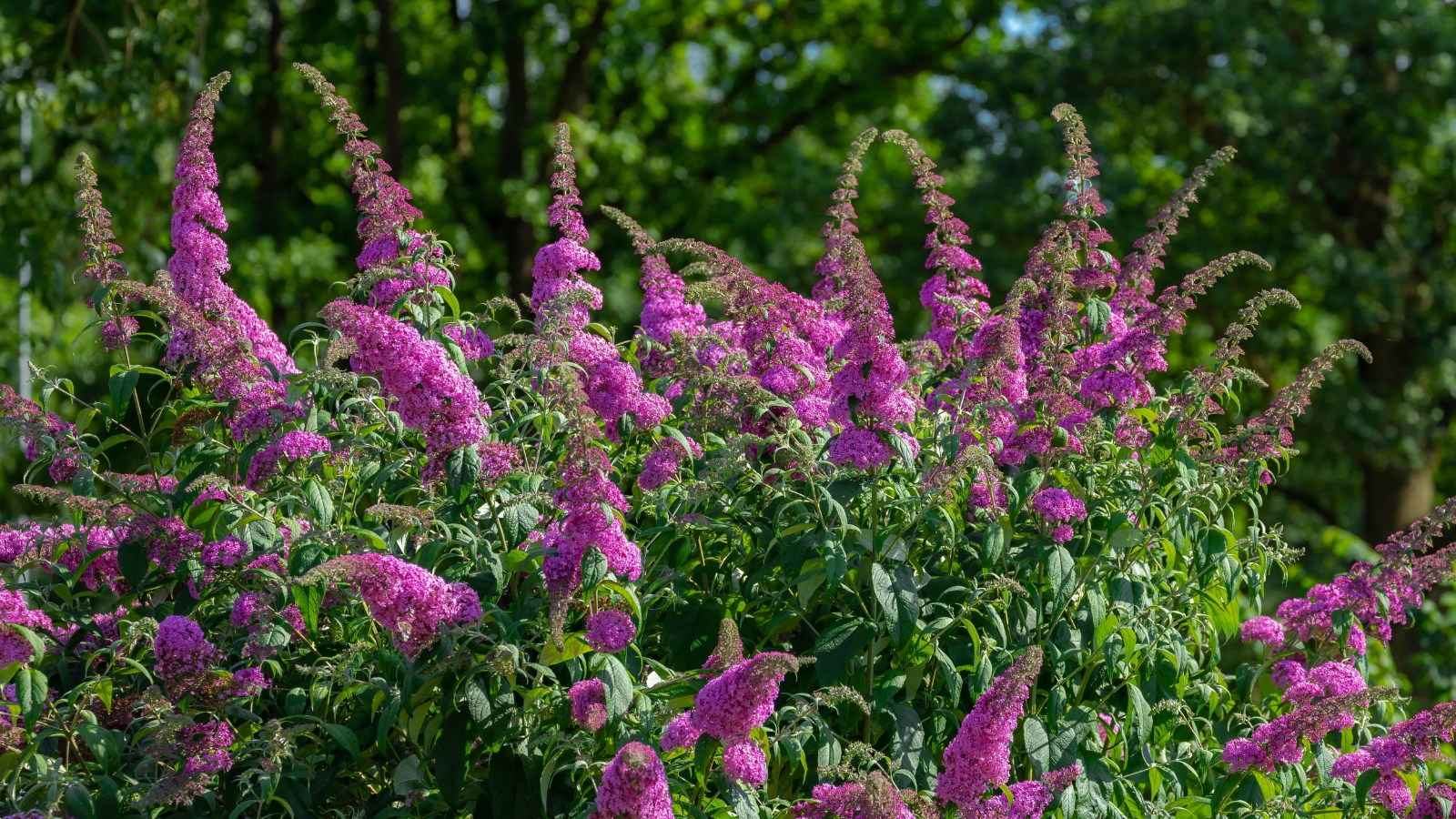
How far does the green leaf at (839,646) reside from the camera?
2.87m

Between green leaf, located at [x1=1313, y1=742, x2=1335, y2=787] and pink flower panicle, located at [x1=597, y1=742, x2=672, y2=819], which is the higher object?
green leaf, located at [x1=1313, y1=742, x2=1335, y2=787]

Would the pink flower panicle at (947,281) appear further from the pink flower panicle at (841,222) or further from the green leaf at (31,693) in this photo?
the green leaf at (31,693)

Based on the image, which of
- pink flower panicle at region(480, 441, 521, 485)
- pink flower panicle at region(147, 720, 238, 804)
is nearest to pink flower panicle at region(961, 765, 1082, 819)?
Answer: pink flower panicle at region(480, 441, 521, 485)

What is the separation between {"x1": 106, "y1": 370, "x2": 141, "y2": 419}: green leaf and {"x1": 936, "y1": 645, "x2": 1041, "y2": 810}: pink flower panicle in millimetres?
1875

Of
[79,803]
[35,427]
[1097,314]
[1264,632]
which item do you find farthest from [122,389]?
[1264,632]

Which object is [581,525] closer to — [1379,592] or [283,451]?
[283,451]

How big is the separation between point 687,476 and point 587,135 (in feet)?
38.7

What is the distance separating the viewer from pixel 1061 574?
9.80 ft

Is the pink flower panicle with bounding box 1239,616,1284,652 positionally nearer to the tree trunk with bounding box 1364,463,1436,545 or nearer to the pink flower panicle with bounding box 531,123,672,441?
the pink flower panicle with bounding box 531,123,672,441

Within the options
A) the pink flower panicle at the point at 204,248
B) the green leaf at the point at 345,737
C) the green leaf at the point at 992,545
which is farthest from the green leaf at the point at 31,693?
the green leaf at the point at 992,545

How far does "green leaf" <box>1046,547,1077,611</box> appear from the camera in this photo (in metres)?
2.97

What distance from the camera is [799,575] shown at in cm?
301

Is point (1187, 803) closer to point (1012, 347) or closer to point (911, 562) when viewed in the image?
point (911, 562)

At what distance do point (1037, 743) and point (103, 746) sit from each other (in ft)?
A: 5.95
